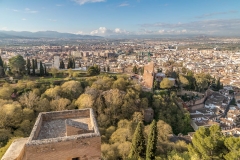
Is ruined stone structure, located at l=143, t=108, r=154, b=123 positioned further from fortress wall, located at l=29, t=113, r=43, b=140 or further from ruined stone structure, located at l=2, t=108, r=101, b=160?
fortress wall, located at l=29, t=113, r=43, b=140

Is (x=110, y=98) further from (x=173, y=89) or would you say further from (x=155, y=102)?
(x=173, y=89)

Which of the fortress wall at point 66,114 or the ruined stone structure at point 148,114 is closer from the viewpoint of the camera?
the fortress wall at point 66,114

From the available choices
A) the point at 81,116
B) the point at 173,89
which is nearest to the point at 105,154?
the point at 81,116

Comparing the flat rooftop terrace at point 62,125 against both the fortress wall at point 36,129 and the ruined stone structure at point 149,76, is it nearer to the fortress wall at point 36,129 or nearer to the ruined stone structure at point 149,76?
the fortress wall at point 36,129

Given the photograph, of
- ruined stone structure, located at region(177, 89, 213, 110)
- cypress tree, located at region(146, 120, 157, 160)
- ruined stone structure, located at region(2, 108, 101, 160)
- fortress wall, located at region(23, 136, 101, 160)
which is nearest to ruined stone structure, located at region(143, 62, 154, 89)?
ruined stone structure, located at region(177, 89, 213, 110)

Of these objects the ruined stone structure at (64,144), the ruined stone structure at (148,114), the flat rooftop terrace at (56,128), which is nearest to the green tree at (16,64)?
the ruined stone structure at (148,114)

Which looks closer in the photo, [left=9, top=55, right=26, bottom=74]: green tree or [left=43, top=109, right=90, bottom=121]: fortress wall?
[left=43, top=109, right=90, bottom=121]: fortress wall

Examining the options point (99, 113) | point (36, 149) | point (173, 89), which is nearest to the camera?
point (36, 149)

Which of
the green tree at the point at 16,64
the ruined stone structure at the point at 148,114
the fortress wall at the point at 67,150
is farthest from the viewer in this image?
the green tree at the point at 16,64

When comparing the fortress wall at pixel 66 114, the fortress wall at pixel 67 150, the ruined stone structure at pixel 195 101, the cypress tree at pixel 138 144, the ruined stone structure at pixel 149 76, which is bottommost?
the ruined stone structure at pixel 195 101
